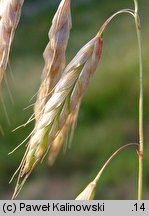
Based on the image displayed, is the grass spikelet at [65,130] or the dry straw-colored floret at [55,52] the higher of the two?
the dry straw-colored floret at [55,52]

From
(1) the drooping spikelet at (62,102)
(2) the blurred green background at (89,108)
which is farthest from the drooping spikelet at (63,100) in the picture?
(2) the blurred green background at (89,108)

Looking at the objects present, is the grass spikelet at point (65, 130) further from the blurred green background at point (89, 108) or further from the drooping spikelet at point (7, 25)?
the blurred green background at point (89, 108)

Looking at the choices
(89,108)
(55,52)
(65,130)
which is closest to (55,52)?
(55,52)

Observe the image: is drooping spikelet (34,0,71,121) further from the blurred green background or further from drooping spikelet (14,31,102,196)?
the blurred green background

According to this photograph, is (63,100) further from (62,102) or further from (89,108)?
(89,108)

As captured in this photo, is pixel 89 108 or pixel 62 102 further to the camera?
pixel 89 108

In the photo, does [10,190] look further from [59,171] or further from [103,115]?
[103,115]

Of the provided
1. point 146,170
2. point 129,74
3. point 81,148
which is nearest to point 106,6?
point 129,74

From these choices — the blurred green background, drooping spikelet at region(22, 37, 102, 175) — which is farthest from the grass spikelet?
the blurred green background
